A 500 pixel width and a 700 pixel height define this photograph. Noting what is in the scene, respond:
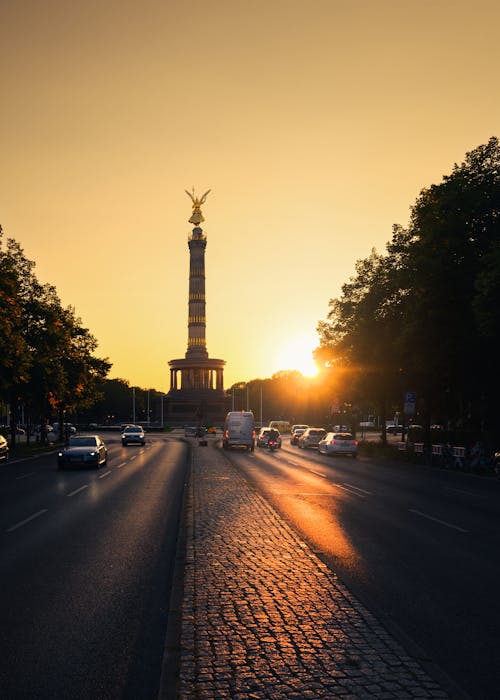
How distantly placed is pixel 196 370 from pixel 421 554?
12027 cm

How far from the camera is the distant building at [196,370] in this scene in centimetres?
12494

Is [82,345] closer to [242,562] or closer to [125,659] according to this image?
[242,562]

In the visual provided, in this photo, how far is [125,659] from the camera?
5941 mm

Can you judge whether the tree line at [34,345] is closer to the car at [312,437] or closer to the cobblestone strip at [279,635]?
the car at [312,437]

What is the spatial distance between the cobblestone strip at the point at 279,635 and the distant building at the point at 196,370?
114 metres

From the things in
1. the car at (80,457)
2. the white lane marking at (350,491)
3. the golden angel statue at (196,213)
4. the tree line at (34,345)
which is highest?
the golden angel statue at (196,213)

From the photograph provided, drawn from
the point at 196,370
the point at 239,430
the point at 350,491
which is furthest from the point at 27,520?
the point at 196,370

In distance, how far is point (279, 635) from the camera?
6387mm

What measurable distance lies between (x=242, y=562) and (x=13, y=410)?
37.9m

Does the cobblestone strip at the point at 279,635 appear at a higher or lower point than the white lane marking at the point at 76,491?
lower

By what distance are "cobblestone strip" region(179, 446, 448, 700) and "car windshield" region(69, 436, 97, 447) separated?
1994 cm

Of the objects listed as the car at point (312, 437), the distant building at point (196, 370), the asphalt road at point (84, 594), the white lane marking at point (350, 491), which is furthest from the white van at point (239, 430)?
the distant building at point (196, 370)

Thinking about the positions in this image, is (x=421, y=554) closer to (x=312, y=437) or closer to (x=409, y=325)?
(x=409, y=325)

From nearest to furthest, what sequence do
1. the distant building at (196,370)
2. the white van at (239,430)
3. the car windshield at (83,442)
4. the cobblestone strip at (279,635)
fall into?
1. the cobblestone strip at (279,635)
2. the car windshield at (83,442)
3. the white van at (239,430)
4. the distant building at (196,370)
